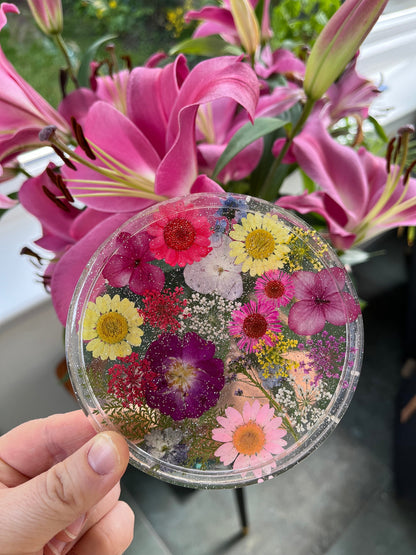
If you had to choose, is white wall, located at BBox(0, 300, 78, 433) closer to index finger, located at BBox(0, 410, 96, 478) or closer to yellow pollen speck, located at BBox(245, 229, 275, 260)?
index finger, located at BBox(0, 410, 96, 478)

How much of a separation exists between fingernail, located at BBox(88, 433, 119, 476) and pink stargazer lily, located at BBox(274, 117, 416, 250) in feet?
0.77

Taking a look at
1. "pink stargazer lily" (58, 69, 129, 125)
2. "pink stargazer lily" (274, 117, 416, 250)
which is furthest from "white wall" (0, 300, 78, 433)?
"pink stargazer lily" (274, 117, 416, 250)

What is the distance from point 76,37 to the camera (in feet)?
2.87

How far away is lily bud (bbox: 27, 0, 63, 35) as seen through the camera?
1.27ft

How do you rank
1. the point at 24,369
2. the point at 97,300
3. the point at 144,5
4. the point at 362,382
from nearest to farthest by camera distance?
1. the point at 97,300
2. the point at 24,369
3. the point at 144,5
4. the point at 362,382

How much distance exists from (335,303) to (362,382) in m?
0.93

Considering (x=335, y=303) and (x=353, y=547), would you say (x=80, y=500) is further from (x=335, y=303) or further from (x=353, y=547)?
(x=353, y=547)

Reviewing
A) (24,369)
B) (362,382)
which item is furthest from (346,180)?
(362,382)

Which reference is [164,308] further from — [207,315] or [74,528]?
[74,528]

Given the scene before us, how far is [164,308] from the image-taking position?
343 millimetres

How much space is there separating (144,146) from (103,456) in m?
0.23

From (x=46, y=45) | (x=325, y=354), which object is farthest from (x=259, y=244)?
(x=46, y=45)

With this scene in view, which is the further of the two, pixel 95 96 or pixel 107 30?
pixel 107 30

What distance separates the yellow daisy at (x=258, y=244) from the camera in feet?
1.11
